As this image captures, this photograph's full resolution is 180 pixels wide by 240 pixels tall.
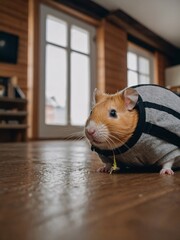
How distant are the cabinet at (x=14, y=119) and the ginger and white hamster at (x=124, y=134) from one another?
3.47 metres

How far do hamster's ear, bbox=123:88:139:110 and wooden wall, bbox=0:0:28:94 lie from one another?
3846 mm

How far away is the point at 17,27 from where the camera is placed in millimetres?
4559

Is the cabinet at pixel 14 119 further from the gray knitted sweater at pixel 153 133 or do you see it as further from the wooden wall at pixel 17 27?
the gray knitted sweater at pixel 153 133

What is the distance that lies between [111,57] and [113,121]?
5482mm

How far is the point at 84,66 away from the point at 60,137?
1.46 m

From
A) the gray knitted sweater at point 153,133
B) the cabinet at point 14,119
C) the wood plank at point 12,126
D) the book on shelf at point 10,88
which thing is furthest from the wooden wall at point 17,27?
the gray knitted sweater at point 153,133

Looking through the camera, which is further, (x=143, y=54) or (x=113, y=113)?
(x=143, y=54)

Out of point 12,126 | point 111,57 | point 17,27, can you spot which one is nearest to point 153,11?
point 111,57

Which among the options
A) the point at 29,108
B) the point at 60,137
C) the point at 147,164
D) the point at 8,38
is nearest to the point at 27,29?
the point at 8,38

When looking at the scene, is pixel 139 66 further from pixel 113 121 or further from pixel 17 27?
pixel 113 121

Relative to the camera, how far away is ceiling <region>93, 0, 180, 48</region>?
543 cm

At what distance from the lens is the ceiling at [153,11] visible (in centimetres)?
543

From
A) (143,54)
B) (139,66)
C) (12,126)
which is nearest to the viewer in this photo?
(12,126)

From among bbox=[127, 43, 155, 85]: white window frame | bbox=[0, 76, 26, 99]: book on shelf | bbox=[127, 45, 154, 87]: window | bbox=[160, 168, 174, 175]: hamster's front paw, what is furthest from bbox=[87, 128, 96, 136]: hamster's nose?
bbox=[127, 43, 155, 85]: white window frame
